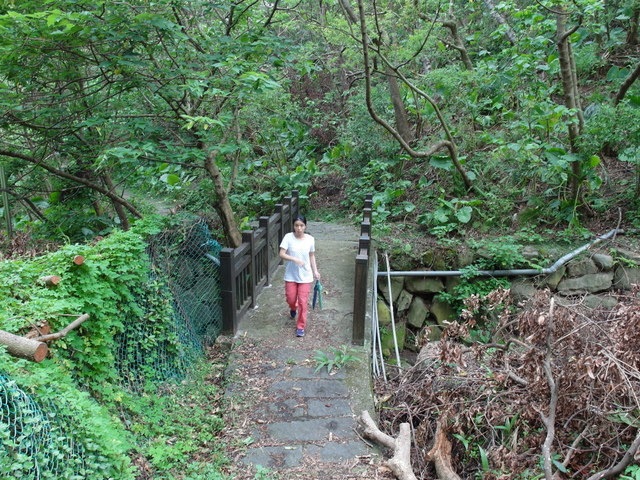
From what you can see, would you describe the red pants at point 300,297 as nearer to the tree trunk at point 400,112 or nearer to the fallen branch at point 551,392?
the fallen branch at point 551,392

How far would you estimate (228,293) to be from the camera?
4973mm

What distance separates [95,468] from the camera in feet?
7.92

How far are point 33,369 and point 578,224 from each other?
25.8 feet

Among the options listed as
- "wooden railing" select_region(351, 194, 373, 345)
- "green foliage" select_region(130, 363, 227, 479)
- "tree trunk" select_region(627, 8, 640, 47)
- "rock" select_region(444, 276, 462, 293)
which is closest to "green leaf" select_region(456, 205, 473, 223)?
"rock" select_region(444, 276, 462, 293)

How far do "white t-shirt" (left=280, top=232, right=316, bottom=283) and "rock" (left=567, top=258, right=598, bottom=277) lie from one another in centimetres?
452

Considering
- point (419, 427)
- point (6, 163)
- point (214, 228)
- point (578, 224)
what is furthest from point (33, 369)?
point (578, 224)

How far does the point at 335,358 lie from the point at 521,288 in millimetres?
3971

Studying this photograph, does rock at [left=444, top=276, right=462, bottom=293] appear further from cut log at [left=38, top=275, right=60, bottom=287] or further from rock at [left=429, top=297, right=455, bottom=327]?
cut log at [left=38, top=275, right=60, bottom=287]

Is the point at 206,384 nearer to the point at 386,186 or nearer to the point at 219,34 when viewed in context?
the point at 219,34

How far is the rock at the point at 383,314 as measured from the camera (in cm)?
729

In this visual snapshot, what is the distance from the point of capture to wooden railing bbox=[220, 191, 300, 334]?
4.94 m

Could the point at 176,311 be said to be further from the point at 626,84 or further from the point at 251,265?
the point at 626,84

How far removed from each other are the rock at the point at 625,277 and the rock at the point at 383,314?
3.46 metres

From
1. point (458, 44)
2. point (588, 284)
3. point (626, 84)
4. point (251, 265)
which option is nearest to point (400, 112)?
point (458, 44)
